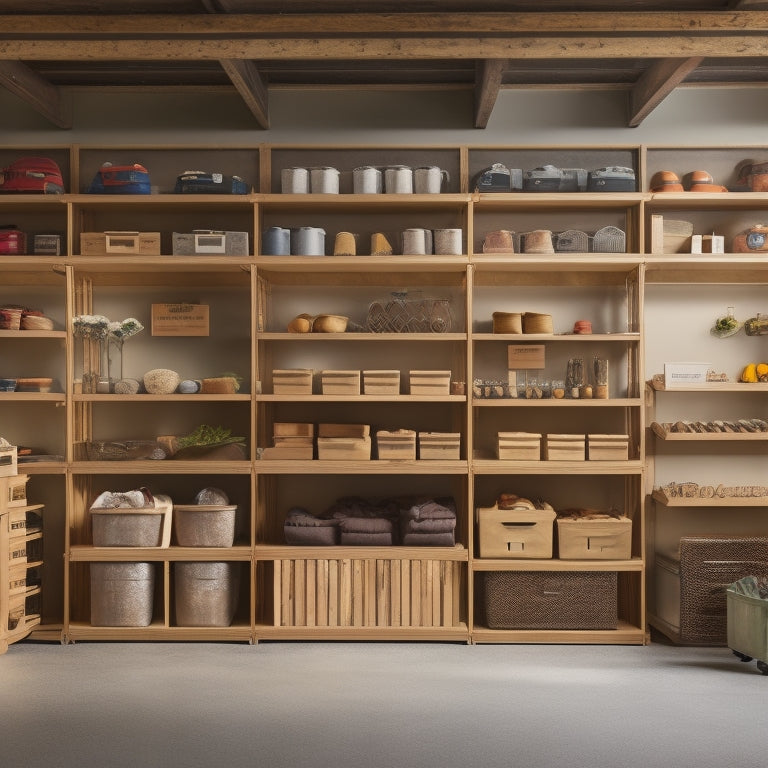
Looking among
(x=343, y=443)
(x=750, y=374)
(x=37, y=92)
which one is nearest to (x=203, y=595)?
(x=343, y=443)

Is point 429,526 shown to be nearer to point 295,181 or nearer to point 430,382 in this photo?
point 430,382

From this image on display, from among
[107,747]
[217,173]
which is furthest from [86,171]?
[107,747]

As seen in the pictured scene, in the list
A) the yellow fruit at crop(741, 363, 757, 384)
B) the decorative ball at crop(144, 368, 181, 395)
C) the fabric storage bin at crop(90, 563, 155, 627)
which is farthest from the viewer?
the yellow fruit at crop(741, 363, 757, 384)

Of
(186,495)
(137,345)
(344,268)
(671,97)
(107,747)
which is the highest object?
(671,97)

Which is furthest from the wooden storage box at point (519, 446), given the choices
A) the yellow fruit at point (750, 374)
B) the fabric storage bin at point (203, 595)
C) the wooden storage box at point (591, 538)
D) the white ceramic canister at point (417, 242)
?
the fabric storage bin at point (203, 595)

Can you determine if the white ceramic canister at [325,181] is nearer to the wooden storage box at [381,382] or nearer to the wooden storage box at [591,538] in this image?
the wooden storage box at [381,382]

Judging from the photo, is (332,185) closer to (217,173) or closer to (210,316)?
(217,173)

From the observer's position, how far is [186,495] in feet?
20.8

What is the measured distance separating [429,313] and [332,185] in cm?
108

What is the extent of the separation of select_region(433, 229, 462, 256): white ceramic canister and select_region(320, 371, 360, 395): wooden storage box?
101 centimetres

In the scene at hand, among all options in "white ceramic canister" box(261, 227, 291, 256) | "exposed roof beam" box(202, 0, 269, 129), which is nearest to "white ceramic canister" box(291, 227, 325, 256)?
"white ceramic canister" box(261, 227, 291, 256)

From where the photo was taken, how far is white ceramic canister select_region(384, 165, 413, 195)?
591 centimetres

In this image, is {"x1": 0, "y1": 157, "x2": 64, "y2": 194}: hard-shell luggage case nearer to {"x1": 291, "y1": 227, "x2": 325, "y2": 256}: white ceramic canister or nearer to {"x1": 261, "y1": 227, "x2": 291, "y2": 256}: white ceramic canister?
{"x1": 261, "y1": 227, "x2": 291, "y2": 256}: white ceramic canister

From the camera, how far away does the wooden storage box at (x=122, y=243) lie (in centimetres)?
585
